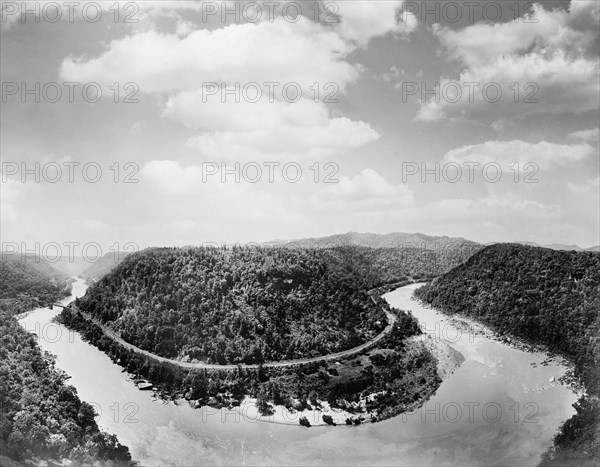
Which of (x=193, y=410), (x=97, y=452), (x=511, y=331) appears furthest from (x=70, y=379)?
(x=511, y=331)

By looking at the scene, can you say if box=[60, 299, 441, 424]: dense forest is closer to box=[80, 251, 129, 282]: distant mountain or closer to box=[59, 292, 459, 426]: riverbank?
box=[59, 292, 459, 426]: riverbank

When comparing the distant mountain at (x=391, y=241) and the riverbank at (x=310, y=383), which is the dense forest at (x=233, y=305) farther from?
the distant mountain at (x=391, y=241)

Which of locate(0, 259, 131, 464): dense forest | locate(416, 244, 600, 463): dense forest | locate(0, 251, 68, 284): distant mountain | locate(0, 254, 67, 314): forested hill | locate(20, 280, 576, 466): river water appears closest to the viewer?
locate(0, 259, 131, 464): dense forest

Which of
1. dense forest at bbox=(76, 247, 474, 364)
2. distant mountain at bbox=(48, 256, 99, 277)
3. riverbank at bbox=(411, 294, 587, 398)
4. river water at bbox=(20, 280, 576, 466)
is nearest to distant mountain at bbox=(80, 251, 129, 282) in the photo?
distant mountain at bbox=(48, 256, 99, 277)

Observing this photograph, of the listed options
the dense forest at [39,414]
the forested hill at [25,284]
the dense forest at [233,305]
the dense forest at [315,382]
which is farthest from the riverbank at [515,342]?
the forested hill at [25,284]

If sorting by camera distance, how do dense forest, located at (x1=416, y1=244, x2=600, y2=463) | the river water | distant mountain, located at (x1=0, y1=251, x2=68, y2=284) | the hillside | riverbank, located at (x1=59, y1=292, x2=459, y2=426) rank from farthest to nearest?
the hillside < distant mountain, located at (x1=0, y1=251, x2=68, y2=284) < dense forest, located at (x1=416, y1=244, x2=600, y2=463) < riverbank, located at (x1=59, y1=292, x2=459, y2=426) < the river water

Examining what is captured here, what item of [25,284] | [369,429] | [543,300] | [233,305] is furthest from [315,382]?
[25,284]

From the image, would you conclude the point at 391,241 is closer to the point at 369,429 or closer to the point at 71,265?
the point at 71,265
